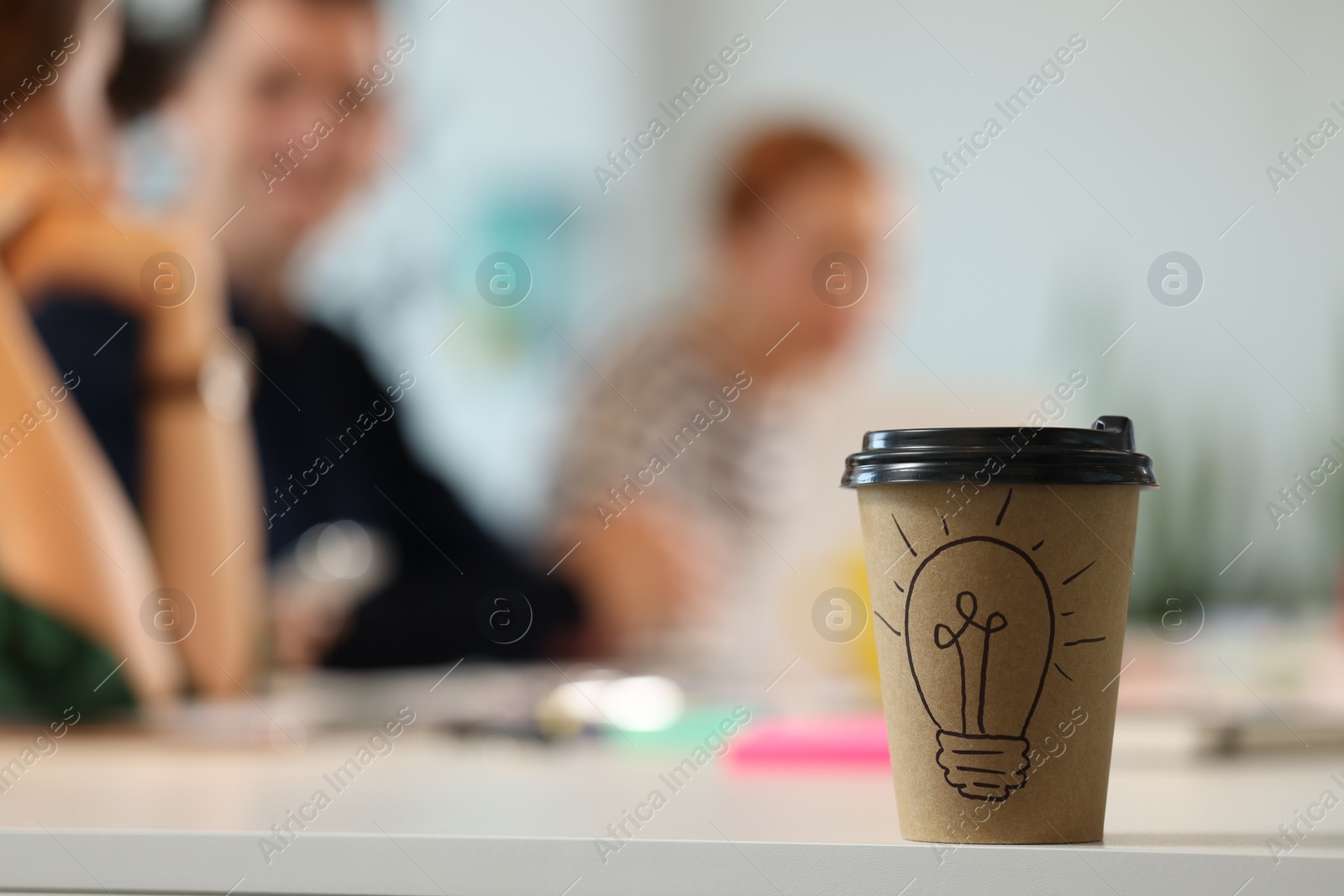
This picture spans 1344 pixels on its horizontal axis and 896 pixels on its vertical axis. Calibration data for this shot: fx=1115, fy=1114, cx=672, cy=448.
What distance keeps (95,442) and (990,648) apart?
1191mm

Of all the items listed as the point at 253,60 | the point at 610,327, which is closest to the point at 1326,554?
the point at 610,327

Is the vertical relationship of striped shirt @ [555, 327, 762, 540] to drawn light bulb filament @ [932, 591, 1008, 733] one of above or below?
above

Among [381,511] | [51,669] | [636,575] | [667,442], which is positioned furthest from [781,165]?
[51,669]

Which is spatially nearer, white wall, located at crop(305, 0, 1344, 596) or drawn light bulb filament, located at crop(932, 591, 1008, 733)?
drawn light bulb filament, located at crop(932, 591, 1008, 733)

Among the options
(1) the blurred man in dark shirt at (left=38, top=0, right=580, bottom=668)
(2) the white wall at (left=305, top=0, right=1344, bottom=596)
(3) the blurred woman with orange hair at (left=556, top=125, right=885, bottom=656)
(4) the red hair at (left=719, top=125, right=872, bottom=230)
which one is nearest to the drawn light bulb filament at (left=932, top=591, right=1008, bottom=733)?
(1) the blurred man in dark shirt at (left=38, top=0, right=580, bottom=668)

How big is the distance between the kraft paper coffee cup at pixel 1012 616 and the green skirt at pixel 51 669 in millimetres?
752

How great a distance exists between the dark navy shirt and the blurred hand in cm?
11

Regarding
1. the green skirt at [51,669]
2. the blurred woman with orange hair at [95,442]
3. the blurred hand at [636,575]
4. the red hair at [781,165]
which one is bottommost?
the green skirt at [51,669]

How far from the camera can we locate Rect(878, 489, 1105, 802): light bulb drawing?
0.40 metres

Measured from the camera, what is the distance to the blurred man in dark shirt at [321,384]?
1613mm

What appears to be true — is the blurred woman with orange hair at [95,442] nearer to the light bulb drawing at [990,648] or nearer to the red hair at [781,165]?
the light bulb drawing at [990,648]

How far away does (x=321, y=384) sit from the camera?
2070 mm

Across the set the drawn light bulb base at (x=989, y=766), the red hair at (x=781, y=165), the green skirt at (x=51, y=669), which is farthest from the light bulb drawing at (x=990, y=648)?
the red hair at (x=781, y=165)

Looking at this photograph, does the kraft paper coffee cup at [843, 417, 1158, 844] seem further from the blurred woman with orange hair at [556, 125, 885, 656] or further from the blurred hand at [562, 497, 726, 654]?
the blurred woman with orange hair at [556, 125, 885, 656]
